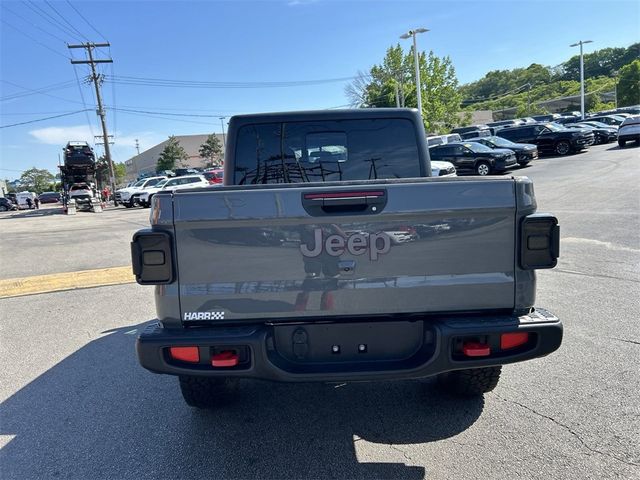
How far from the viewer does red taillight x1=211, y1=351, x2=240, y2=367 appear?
101 inches

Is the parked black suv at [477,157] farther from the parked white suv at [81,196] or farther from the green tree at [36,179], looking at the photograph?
the green tree at [36,179]

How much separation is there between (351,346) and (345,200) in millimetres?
833

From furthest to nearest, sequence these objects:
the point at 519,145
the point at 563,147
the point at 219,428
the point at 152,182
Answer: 1. the point at 152,182
2. the point at 563,147
3. the point at 519,145
4. the point at 219,428

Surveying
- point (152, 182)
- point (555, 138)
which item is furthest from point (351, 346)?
point (152, 182)

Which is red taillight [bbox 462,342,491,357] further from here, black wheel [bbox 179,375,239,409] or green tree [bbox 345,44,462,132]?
green tree [bbox 345,44,462,132]

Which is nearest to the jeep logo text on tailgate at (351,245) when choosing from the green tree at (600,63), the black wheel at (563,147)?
the black wheel at (563,147)

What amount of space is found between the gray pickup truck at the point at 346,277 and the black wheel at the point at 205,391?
0.66m

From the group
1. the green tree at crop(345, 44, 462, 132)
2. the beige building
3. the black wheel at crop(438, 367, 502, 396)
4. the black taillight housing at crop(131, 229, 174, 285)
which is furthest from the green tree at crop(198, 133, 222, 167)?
the black taillight housing at crop(131, 229, 174, 285)

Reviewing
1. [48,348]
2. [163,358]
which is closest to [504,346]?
[163,358]

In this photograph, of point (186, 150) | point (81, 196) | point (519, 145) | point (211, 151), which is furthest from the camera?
point (186, 150)

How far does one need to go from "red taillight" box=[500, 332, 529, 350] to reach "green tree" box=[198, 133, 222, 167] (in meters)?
93.9

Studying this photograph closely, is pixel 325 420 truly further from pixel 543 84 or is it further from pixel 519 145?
pixel 543 84

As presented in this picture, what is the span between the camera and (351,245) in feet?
8.30

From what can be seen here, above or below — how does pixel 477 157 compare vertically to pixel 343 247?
above
